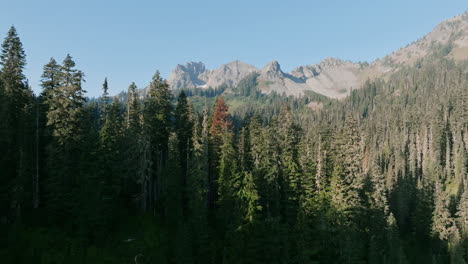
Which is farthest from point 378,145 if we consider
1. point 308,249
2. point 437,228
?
point 308,249

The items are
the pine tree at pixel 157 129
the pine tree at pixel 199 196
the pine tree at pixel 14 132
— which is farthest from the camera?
the pine tree at pixel 157 129

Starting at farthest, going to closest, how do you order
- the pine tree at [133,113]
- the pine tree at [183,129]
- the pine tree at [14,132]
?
the pine tree at [183,129]
the pine tree at [133,113]
the pine tree at [14,132]

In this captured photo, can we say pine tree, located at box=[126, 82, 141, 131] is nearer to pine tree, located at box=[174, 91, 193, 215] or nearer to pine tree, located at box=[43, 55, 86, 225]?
pine tree, located at box=[174, 91, 193, 215]

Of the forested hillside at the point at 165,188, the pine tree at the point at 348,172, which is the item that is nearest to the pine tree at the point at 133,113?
the forested hillside at the point at 165,188

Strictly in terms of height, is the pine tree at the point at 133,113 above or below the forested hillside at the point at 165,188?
above

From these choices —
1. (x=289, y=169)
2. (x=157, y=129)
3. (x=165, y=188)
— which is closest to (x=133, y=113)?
(x=157, y=129)

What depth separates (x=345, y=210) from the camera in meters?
51.8

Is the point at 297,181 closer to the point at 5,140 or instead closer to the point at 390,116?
the point at 5,140

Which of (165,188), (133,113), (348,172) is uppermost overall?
(133,113)

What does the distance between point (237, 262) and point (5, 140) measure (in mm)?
29293

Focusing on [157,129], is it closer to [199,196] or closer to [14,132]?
[199,196]

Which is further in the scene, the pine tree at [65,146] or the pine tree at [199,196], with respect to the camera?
the pine tree at [199,196]

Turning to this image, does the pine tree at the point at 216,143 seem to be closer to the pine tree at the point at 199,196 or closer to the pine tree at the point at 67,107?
the pine tree at the point at 199,196

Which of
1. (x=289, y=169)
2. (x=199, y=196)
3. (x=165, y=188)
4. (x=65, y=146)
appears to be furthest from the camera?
(x=289, y=169)
